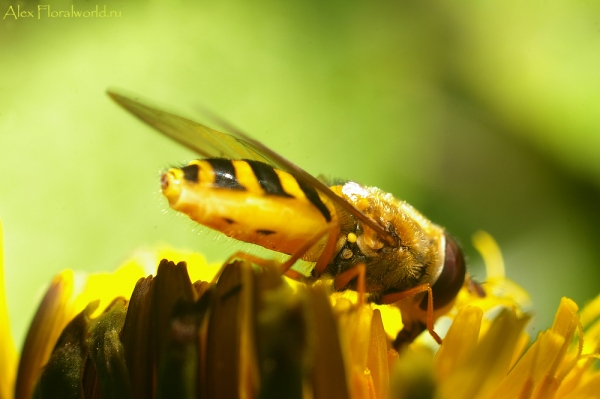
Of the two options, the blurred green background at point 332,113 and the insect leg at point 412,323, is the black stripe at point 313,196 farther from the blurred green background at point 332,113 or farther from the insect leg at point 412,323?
the blurred green background at point 332,113

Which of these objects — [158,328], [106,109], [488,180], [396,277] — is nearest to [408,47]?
[488,180]

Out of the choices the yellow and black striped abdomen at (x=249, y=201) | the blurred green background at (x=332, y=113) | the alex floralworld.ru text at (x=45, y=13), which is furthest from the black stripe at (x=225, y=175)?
the alex floralworld.ru text at (x=45, y=13)

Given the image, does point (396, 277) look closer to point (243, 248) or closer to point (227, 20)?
point (243, 248)

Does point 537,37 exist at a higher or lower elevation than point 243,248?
higher

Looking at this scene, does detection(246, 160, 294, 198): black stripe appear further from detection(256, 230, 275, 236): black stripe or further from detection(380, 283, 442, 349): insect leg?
detection(380, 283, 442, 349): insect leg

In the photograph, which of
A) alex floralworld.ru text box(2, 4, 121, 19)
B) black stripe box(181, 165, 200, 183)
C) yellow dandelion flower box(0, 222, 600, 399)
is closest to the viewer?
yellow dandelion flower box(0, 222, 600, 399)

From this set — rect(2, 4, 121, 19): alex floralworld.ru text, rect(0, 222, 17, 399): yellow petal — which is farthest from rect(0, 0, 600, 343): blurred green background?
rect(0, 222, 17, 399): yellow petal
